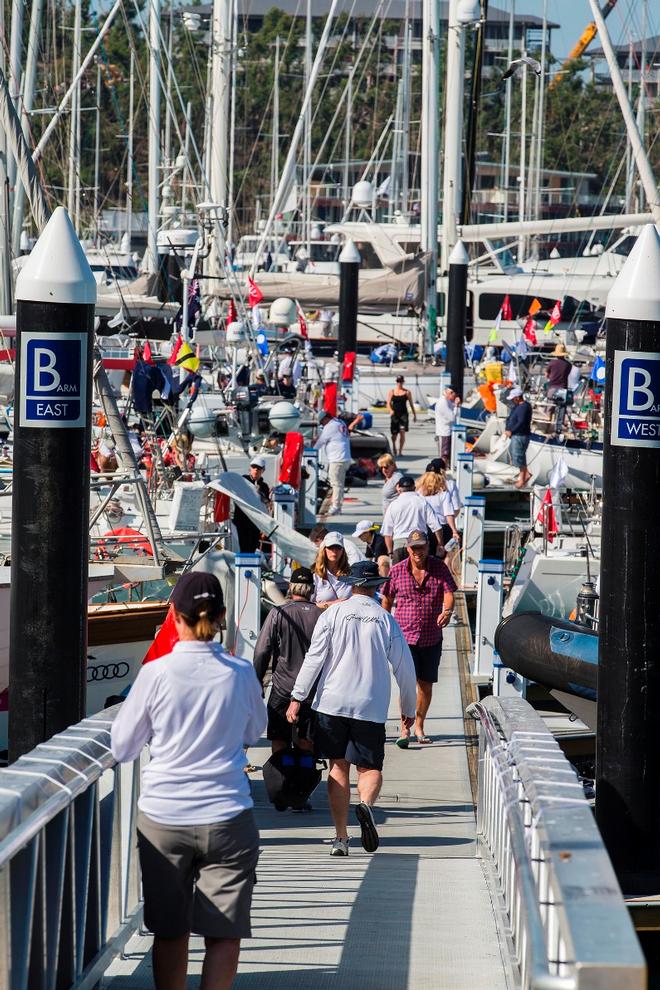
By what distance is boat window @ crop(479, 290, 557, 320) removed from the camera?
50531 millimetres

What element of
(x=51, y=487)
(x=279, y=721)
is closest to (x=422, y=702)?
(x=279, y=721)

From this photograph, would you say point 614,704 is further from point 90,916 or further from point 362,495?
point 362,495

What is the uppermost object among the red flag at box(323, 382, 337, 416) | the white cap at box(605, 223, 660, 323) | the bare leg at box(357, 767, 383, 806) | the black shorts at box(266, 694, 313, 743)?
the white cap at box(605, 223, 660, 323)

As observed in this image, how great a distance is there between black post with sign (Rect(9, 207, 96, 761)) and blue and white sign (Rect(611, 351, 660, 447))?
2457 mm

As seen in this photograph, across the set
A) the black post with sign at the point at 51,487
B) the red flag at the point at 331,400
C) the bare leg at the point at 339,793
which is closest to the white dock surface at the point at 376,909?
the bare leg at the point at 339,793

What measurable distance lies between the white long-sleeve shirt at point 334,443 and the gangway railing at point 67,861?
15739 millimetres

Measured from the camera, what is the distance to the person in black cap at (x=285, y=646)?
8859 millimetres

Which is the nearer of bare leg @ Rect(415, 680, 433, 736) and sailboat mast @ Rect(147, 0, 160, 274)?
bare leg @ Rect(415, 680, 433, 736)

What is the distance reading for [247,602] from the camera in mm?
12398

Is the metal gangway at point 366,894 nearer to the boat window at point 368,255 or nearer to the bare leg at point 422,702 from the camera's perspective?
the bare leg at point 422,702

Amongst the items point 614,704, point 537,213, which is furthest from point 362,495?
point 537,213

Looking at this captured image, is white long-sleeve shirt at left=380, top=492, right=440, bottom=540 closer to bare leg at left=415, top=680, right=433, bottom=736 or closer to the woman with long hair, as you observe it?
the woman with long hair

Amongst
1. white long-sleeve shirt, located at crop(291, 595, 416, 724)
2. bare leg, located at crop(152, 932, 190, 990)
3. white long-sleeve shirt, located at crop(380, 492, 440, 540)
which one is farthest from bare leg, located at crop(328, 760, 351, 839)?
white long-sleeve shirt, located at crop(380, 492, 440, 540)

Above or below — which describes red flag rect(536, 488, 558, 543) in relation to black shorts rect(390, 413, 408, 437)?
below
